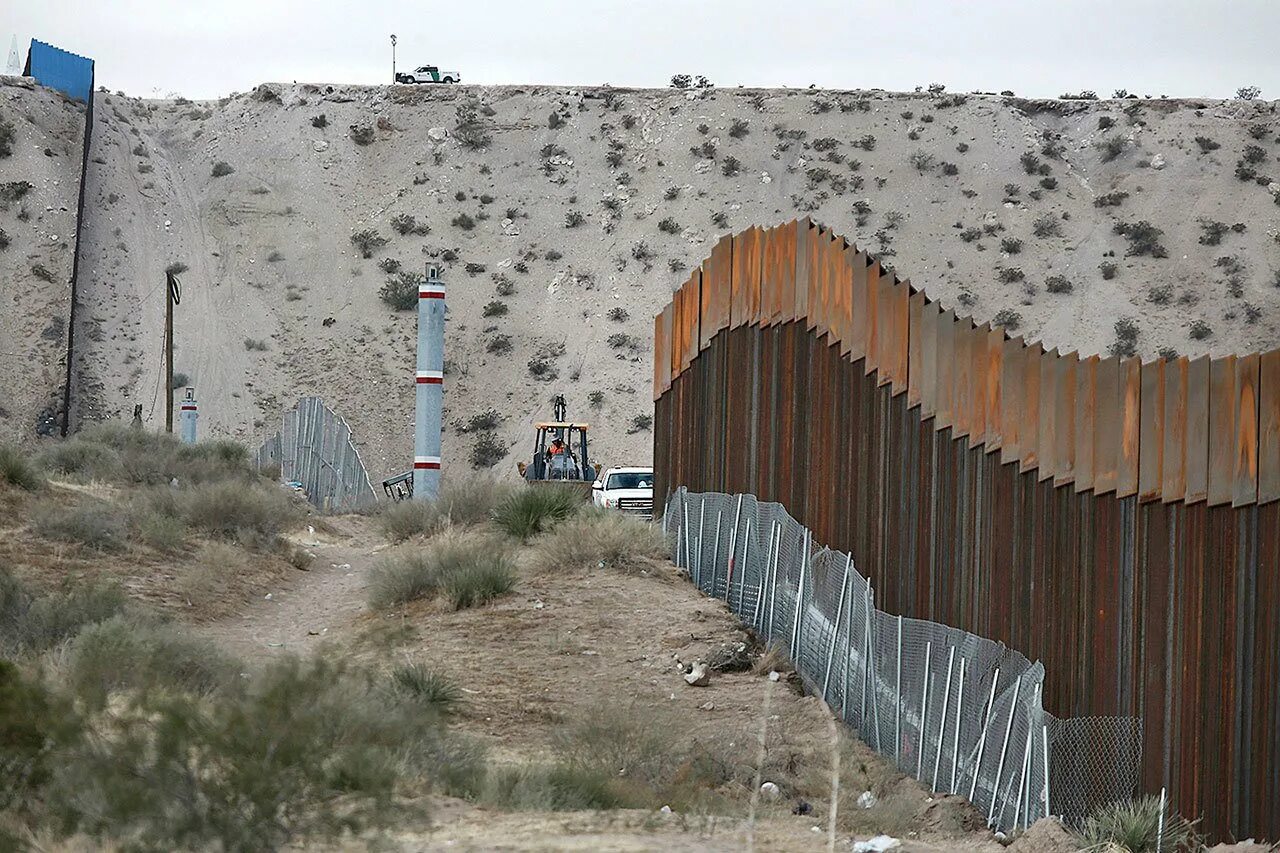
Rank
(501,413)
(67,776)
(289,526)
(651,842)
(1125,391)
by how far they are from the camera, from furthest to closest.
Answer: (501,413), (289,526), (1125,391), (651,842), (67,776)

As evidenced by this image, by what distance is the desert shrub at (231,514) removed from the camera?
69.1ft

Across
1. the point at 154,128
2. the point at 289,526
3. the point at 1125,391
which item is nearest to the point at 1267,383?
the point at 1125,391

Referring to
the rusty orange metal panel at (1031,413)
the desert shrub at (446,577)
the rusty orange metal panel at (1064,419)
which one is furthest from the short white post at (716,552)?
the rusty orange metal panel at (1064,419)

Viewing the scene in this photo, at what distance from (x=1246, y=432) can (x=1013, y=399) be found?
3.14 meters

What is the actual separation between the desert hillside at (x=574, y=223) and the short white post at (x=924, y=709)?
1510 inches

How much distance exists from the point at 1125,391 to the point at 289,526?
16.4 m

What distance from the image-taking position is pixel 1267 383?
30.9 feet

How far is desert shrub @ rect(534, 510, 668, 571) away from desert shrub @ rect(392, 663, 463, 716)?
4.50 metres

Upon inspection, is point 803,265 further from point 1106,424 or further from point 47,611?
point 47,611

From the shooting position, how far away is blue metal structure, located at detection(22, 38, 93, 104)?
65562 mm

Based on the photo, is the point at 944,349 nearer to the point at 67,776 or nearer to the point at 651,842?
the point at 651,842

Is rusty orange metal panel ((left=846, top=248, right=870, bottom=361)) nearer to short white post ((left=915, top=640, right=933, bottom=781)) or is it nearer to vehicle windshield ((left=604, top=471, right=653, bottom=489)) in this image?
short white post ((left=915, top=640, right=933, bottom=781))

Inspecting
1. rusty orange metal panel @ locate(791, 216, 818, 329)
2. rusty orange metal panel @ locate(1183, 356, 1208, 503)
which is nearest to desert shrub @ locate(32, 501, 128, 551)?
rusty orange metal panel @ locate(791, 216, 818, 329)

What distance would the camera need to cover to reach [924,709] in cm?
1212
